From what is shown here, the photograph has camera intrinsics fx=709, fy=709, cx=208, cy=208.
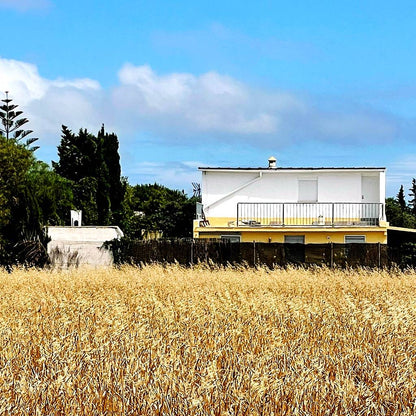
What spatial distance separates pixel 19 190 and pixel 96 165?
16.0 meters

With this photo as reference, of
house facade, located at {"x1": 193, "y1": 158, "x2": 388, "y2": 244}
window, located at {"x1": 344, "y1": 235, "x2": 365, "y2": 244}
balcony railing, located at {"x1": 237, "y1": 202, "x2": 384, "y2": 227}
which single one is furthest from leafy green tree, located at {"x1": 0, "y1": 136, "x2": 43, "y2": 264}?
window, located at {"x1": 344, "y1": 235, "x2": 365, "y2": 244}

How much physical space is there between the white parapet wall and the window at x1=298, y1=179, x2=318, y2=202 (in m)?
10.2

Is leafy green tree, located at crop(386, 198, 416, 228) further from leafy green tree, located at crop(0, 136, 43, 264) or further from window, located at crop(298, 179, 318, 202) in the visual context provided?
leafy green tree, located at crop(0, 136, 43, 264)

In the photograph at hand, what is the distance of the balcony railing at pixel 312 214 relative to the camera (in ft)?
101

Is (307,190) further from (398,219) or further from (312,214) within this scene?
(398,219)

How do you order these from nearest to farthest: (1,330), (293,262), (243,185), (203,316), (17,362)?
(17,362) < (1,330) < (203,316) < (293,262) < (243,185)

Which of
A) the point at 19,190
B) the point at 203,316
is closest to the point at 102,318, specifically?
the point at 203,316

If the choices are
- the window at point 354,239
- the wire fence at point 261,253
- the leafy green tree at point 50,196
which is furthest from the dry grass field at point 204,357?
the window at point 354,239

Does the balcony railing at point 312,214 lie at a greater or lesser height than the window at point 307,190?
lesser

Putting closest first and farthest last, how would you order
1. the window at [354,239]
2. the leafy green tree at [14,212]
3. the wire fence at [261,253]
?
the wire fence at [261,253] < the leafy green tree at [14,212] < the window at [354,239]

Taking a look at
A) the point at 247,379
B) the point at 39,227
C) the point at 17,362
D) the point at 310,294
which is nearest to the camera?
the point at 247,379

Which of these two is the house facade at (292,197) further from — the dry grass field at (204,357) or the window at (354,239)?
the dry grass field at (204,357)

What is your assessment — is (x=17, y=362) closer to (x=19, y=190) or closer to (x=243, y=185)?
(x=19, y=190)

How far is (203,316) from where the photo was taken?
8969 mm
